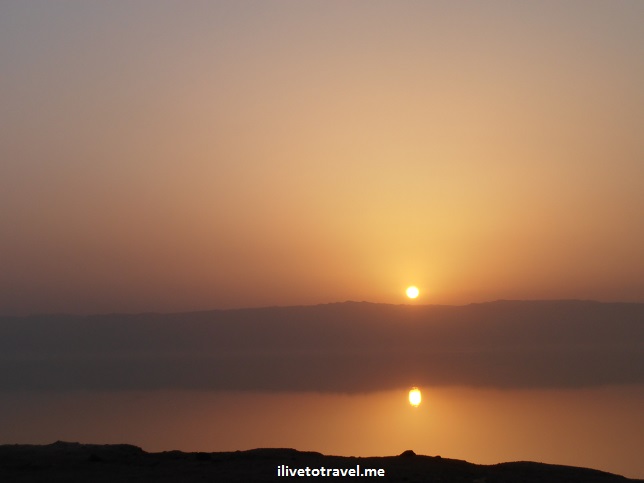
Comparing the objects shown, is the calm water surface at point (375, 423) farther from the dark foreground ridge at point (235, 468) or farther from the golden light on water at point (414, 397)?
the dark foreground ridge at point (235, 468)

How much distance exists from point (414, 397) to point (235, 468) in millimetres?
26978

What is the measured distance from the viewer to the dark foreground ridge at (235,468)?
1124cm

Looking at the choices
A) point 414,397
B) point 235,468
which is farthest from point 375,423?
point 235,468

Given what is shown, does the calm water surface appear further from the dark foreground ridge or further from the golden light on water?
the dark foreground ridge

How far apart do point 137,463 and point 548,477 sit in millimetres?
6291

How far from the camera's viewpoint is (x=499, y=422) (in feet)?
87.9

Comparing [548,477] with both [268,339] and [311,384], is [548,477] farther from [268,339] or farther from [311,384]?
[268,339]

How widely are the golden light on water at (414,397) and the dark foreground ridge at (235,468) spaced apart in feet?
68.5

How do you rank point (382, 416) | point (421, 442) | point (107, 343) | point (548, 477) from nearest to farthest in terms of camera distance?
point (548, 477)
point (421, 442)
point (382, 416)
point (107, 343)

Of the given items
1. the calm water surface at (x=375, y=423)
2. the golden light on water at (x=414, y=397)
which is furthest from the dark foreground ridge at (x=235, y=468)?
the golden light on water at (x=414, y=397)

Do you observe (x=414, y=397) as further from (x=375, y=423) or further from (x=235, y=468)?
(x=235, y=468)

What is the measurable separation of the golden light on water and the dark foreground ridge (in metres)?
20.9

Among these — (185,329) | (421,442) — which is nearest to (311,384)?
(421,442)

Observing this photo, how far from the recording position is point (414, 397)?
3803 centimetres
